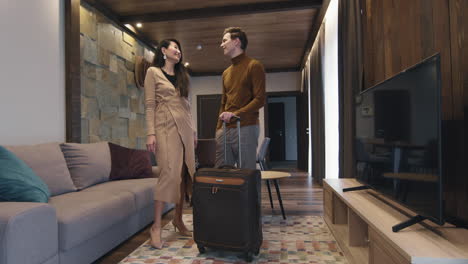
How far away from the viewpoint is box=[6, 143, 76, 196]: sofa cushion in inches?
80.6

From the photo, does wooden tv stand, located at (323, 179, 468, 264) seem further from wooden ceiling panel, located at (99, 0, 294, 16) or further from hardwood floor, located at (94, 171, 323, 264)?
wooden ceiling panel, located at (99, 0, 294, 16)

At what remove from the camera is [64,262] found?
5.28 feet

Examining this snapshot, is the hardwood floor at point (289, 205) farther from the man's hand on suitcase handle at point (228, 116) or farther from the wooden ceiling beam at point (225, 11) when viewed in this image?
the wooden ceiling beam at point (225, 11)

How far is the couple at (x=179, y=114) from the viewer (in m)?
2.17

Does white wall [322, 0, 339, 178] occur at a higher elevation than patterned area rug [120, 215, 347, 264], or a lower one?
higher

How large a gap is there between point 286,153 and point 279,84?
3085 mm

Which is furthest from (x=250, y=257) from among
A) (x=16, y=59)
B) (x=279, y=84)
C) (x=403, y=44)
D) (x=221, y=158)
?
(x=279, y=84)

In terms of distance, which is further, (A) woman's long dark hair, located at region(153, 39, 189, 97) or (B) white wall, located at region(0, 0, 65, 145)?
(B) white wall, located at region(0, 0, 65, 145)

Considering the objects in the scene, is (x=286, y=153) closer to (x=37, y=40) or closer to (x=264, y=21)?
(x=264, y=21)

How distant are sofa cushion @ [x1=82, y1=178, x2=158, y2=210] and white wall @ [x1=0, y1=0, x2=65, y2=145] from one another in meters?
0.77

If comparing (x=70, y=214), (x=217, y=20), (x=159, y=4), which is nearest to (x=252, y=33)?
(x=217, y=20)

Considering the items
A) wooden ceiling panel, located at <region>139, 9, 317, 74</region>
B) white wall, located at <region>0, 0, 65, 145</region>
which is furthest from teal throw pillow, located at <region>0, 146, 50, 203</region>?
wooden ceiling panel, located at <region>139, 9, 317, 74</region>

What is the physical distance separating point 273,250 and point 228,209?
0.52 meters

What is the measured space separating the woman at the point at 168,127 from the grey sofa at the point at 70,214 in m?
0.28
